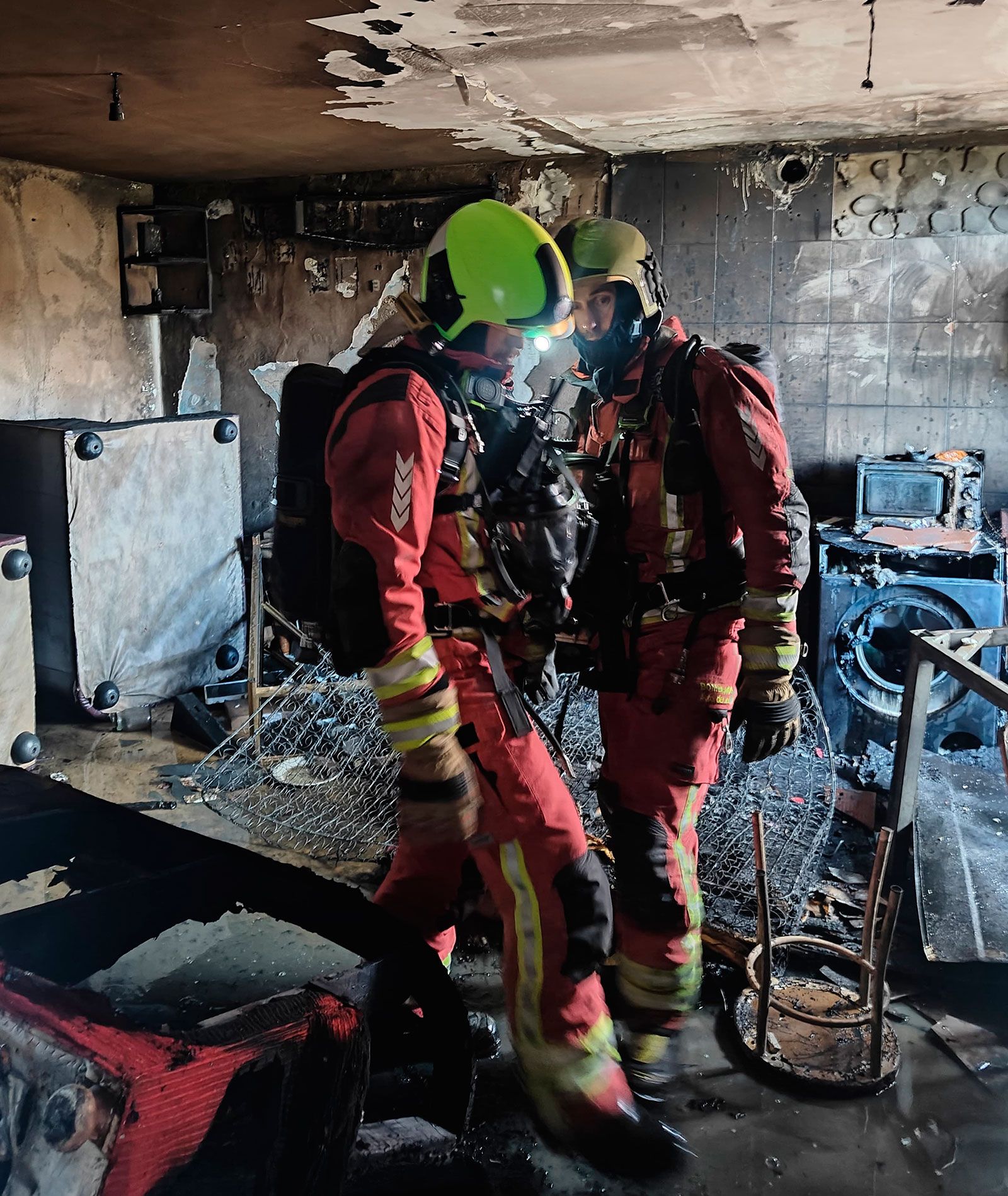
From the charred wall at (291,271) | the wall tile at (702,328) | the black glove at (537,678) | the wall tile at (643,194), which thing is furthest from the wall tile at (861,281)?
the black glove at (537,678)

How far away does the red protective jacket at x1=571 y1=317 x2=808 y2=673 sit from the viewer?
8.39 feet

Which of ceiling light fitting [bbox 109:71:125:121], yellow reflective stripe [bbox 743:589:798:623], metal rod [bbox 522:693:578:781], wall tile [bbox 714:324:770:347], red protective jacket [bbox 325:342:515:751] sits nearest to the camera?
red protective jacket [bbox 325:342:515:751]

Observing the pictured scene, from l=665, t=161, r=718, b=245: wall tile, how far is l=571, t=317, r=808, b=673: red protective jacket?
2.90m

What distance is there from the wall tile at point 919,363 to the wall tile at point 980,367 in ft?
0.16

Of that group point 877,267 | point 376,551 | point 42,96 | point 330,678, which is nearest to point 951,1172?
point 376,551

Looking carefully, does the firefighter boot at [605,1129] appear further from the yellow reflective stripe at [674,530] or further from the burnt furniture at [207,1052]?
the yellow reflective stripe at [674,530]

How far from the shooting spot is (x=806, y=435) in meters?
5.54

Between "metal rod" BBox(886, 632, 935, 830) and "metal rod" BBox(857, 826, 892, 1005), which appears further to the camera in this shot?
"metal rod" BBox(886, 632, 935, 830)

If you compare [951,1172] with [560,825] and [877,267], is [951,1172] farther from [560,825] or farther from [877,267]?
[877,267]

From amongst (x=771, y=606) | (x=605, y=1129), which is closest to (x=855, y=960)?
(x=605, y=1129)

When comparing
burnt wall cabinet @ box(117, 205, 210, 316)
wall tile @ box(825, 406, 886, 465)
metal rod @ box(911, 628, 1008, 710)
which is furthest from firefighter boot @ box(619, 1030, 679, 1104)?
burnt wall cabinet @ box(117, 205, 210, 316)

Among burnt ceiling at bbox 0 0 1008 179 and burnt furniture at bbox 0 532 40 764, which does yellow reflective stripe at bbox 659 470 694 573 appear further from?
burnt furniture at bbox 0 532 40 764

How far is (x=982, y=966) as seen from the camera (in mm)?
2932

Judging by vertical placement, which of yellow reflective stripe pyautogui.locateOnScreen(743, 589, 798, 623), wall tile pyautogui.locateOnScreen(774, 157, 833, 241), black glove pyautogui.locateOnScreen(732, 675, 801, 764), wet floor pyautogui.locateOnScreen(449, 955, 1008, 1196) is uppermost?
wall tile pyautogui.locateOnScreen(774, 157, 833, 241)
